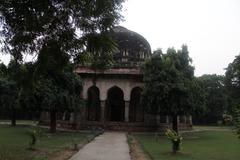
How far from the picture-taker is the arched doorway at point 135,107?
130 ft

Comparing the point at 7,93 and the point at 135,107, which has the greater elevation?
the point at 7,93

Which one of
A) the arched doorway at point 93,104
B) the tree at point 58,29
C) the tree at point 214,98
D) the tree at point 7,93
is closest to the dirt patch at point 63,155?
the tree at point 58,29

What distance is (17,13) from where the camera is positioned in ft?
37.8

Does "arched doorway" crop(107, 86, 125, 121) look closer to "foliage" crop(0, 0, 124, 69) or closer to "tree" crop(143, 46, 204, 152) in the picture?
"tree" crop(143, 46, 204, 152)

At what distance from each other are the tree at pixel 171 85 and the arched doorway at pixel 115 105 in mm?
8860

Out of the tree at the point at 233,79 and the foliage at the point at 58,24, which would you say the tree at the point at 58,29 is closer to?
the foliage at the point at 58,24

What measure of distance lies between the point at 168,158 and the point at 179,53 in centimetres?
1589

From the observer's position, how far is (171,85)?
95.9 feet

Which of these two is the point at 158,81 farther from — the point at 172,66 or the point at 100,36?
the point at 100,36

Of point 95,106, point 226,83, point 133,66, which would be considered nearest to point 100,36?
point 133,66

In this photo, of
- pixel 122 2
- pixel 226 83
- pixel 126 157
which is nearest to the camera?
pixel 122 2

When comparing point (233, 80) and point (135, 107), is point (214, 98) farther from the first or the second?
point (135, 107)

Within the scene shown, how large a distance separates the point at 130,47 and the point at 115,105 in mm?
5823

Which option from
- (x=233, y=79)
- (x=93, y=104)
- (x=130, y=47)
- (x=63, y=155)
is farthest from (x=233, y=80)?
(x=63, y=155)
